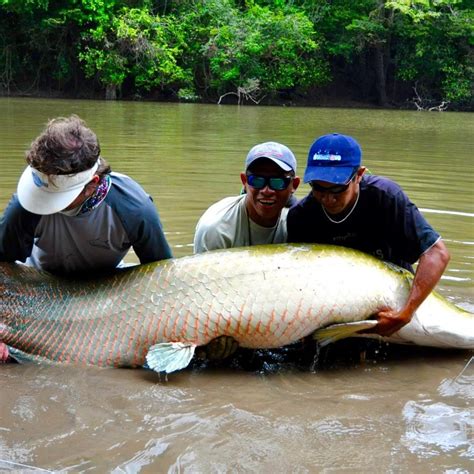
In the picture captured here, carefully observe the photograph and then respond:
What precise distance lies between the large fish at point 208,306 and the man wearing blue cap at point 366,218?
0.43 ft

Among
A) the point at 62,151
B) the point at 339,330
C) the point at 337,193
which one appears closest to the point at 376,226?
the point at 337,193

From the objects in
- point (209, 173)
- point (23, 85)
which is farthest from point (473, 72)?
point (209, 173)

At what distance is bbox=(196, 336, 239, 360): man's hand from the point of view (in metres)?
3.09

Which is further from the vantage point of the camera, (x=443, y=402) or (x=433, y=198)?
(x=433, y=198)

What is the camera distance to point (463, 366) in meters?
3.25

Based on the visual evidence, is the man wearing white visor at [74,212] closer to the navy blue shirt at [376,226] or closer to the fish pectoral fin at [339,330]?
the navy blue shirt at [376,226]

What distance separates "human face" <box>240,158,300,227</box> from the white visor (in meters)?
0.85

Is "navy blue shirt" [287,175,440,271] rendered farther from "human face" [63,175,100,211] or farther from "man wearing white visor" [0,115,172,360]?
"human face" [63,175,100,211]

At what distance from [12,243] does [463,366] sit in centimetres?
222

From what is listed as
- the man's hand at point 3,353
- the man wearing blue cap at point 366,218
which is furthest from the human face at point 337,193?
the man's hand at point 3,353

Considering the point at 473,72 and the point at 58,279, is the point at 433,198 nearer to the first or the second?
the point at 58,279

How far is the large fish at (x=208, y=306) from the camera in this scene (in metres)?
3.05

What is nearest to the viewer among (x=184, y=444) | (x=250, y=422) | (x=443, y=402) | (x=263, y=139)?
(x=184, y=444)

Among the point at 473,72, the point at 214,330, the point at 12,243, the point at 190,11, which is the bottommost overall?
the point at 214,330
